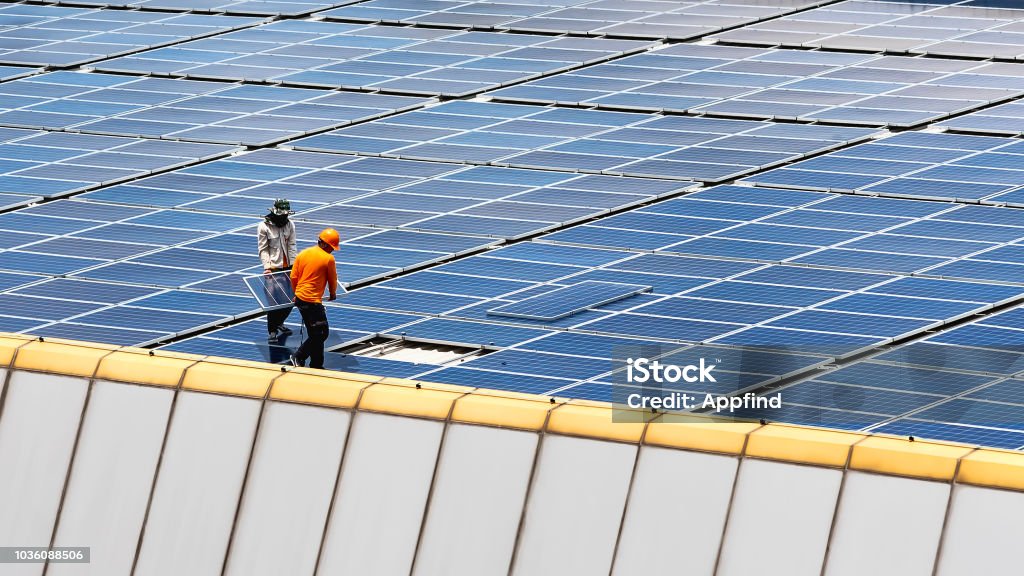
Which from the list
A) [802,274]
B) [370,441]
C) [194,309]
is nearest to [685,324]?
[802,274]

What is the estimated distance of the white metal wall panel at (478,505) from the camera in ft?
54.3

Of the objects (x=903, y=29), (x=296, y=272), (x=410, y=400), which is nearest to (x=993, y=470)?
(x=410, y=400)

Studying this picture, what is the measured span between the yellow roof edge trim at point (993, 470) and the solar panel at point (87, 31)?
35698mm

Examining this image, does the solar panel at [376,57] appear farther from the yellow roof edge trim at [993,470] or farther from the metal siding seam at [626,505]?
the yellow roof edge trim at [993,470]

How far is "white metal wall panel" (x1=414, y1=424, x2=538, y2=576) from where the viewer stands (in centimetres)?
1656

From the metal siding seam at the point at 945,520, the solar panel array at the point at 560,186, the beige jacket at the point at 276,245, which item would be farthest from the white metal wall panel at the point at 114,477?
the beige jacket at the point at 276,245

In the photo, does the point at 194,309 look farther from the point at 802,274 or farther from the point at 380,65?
the point at 380,65

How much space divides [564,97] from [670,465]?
26.9 m

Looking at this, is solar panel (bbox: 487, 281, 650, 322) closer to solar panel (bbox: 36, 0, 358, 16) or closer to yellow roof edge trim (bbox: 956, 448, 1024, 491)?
yellow roof edge trim (bbox: 956, 448, 1024, 491)

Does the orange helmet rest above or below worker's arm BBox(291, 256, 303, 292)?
above

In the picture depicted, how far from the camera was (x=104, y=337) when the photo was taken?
2727 cm

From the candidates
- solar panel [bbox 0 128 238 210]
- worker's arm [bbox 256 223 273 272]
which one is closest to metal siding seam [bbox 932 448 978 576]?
worker's arm [bbox 256 223 273 272]

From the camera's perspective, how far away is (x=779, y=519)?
1573cm

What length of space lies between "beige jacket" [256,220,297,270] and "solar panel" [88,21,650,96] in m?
16.3
